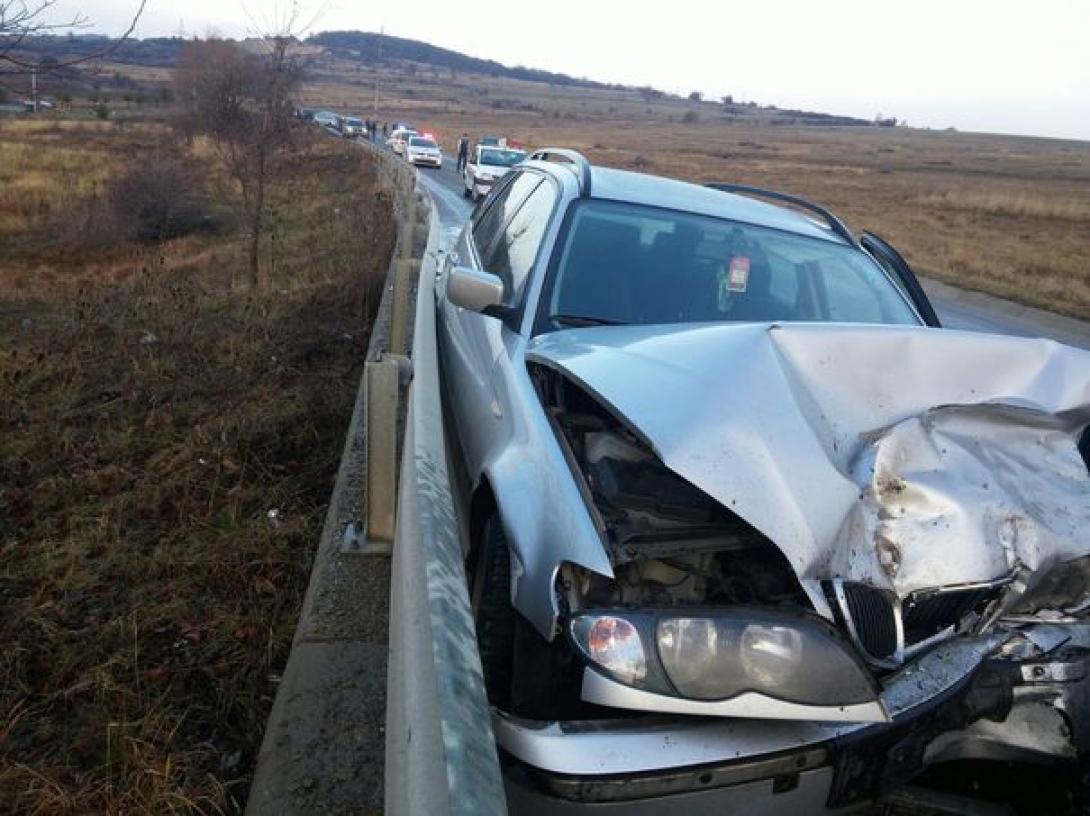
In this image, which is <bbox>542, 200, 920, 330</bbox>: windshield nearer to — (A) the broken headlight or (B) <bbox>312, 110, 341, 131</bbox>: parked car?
(A) the broken headlight

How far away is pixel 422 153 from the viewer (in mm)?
35750

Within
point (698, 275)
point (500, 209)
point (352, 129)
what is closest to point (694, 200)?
point (698, 275)

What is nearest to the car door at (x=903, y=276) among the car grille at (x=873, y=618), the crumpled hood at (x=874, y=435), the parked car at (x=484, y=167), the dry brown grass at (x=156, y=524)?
the crumpled hood at (x=874, y=435)

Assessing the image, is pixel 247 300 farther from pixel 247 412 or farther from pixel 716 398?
pixel 716 398

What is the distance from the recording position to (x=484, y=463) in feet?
9.46

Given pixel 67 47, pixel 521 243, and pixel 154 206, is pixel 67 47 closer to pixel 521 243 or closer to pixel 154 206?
pixel 521 243

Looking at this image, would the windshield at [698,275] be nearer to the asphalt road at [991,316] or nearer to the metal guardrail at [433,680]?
the metal guardrail at [433,680]

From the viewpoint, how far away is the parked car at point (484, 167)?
2328 centimetres

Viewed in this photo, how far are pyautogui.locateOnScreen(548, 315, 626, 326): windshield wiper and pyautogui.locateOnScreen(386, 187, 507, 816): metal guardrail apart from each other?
1103 mm

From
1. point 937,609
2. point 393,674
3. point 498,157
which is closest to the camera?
point 393,674

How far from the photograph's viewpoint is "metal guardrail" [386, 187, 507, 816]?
137 cm

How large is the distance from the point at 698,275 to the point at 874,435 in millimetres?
1511

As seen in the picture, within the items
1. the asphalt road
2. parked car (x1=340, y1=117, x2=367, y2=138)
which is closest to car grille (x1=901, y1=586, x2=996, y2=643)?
the asphalt road

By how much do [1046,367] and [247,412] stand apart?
165 inches
